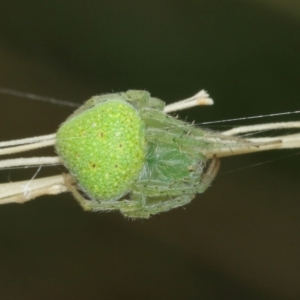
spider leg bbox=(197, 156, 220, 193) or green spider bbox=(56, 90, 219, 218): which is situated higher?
green spider bbox=(56, 90, 219, 218)

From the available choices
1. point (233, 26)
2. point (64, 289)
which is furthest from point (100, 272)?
point (233, 26)

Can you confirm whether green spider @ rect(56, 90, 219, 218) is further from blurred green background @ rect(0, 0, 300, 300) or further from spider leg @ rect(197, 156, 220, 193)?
blurred green background @ rect(0, 0, 300, 300)

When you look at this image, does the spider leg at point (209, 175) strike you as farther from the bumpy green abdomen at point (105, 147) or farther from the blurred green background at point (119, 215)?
the blurred green background at point (119, 215)

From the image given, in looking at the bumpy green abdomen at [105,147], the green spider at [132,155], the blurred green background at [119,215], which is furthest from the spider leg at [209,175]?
the blurred green background at [119,215]

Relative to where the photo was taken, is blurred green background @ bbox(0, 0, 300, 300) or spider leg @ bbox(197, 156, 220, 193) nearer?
spider leg @ bbox(197, 156, 220, 193)

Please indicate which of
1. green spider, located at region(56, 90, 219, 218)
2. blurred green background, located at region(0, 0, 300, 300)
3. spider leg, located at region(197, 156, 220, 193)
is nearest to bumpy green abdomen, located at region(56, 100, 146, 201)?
green spider, located at region(56, 90, 219, 218)

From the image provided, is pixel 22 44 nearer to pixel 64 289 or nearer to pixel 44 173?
pixel 44 173
